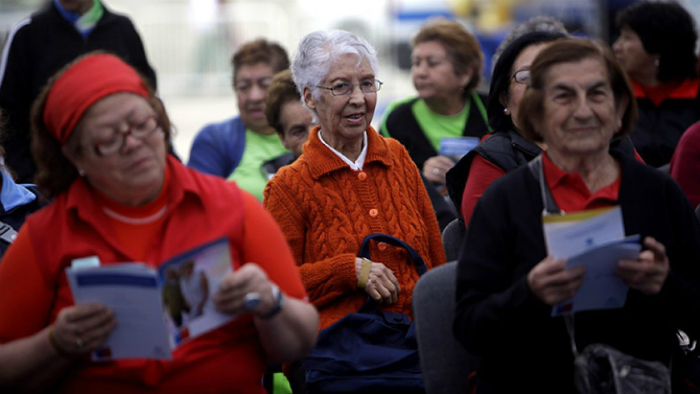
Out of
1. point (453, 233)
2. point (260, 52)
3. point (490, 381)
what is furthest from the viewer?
point (260, 52)

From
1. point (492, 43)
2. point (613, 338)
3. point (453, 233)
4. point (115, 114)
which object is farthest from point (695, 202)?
point (492, 43)

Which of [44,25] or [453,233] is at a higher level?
[44,25]

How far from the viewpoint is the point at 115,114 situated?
2.26m

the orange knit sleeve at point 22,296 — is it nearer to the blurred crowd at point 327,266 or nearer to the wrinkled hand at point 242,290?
the blurred crowd at point 327,266

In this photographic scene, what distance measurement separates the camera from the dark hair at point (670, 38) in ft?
17.1

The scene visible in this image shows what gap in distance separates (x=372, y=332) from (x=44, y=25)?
10.4 feet

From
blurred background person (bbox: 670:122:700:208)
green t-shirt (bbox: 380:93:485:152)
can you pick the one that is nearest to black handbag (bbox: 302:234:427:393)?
blurred background person (bbox: 670:122:700:208)

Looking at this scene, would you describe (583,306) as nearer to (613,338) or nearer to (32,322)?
(613,338)

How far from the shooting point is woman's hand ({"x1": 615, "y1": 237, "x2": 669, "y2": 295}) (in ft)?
7.13

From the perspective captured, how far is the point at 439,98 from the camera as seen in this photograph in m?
5.18

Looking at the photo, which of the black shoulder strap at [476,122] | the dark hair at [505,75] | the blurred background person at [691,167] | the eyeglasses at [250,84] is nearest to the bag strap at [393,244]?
the dark hair at [505,75]

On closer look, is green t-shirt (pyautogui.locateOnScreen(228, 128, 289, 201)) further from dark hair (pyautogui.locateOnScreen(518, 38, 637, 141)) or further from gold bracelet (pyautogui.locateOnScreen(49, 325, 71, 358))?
gold bracelet (pyautogui.locateOnScreen(49, 325, 71, 358))

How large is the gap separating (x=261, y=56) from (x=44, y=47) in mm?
1262

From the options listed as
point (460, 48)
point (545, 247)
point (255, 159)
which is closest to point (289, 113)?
point (255, 159)
